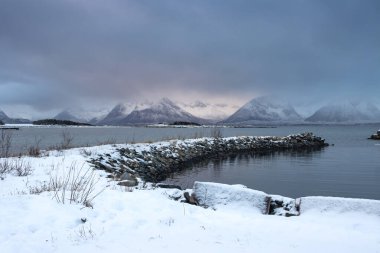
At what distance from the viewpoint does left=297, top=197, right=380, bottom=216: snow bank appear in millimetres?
6938

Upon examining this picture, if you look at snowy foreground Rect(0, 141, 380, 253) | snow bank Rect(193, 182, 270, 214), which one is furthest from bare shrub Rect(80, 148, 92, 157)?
snow bank Rect(193, 182, 270, 214)

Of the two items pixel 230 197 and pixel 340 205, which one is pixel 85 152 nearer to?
pixel 230 197

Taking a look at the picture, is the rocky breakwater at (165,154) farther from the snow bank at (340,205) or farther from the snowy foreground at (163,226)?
the snow bank at (340,205)

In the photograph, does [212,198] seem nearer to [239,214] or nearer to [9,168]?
[239,214]

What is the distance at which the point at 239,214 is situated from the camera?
7.35 metres

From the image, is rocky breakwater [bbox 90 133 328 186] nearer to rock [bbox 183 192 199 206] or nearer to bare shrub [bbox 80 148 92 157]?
bare shrub [bbox 80 148 92 157]

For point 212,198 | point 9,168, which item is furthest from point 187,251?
point 9,168

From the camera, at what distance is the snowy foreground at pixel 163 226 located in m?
5.21

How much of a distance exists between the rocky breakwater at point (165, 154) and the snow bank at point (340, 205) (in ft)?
15.7

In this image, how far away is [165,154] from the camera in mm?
23188

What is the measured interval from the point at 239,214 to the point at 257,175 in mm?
11966

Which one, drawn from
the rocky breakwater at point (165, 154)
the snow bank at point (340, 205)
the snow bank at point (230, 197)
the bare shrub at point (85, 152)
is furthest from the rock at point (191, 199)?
the bare shrub at point (85, 152)

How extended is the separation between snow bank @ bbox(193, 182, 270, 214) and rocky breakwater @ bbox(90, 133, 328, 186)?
2.39 metres

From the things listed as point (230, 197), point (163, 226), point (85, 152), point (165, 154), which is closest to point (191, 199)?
point (230, 197)
